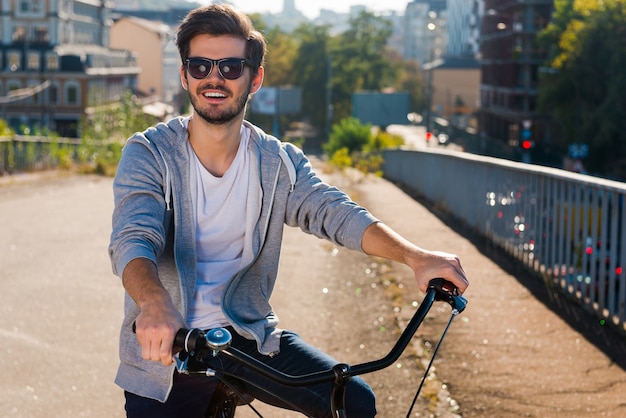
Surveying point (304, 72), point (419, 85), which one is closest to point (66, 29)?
point (304, 72)

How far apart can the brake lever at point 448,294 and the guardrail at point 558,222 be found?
4.60 meters

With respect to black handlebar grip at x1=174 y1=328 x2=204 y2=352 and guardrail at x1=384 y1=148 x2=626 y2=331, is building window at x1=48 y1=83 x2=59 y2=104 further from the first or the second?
black handlebar grip at x1=174 y1=328 x2=204 y2=352

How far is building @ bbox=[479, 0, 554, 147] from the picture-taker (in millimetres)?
88188

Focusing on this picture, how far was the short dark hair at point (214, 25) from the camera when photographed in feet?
10.6

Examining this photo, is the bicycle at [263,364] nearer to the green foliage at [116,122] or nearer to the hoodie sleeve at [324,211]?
the hoodie sleeve at [324,211]

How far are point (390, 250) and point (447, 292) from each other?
0.96ft

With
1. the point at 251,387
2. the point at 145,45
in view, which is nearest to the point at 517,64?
the point at 145,45

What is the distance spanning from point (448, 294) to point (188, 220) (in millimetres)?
786

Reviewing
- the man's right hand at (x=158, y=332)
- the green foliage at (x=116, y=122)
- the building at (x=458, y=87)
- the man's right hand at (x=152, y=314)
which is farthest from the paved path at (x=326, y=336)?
the building at (x=458, y=87)

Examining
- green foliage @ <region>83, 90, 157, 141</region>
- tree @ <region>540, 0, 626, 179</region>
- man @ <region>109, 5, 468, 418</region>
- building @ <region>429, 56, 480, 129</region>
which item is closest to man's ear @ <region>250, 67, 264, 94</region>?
man @ <region>109, 5, 468, 418</region>

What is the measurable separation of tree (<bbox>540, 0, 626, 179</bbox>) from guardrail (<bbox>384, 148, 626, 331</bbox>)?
54583mm

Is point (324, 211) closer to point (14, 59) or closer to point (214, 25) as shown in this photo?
point (214, 25)

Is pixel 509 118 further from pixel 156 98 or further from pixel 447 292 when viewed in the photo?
pixel 447 292

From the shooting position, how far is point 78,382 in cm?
647
